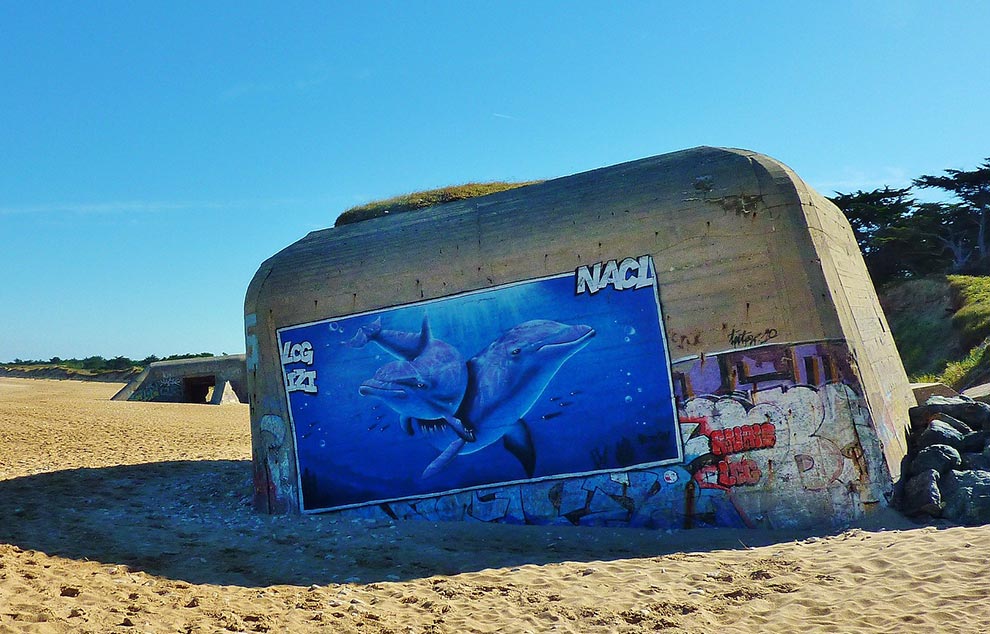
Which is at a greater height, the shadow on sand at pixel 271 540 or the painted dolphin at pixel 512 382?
the painted dolphin at pixel 512 382

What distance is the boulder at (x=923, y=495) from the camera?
779 centimetres

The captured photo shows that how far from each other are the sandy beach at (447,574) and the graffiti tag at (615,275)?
9.55 feet

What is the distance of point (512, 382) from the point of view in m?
9.75

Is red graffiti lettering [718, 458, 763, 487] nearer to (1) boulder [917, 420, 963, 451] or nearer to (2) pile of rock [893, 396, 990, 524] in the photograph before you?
(2) pile of rock [893, 396, 990, 524]

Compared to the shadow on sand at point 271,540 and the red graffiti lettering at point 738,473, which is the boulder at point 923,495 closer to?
the shadow on sand at point 271,540

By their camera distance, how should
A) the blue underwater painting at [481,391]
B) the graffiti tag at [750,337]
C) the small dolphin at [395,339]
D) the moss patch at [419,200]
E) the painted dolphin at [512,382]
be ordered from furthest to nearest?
the moss patch at [419,200], the small dolphin at [395,339], the painted dolphin at [512,382], the blue underwater painting at [481,391], the graffiti tag at [750,337]

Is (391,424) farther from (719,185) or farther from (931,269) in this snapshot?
(931,269)

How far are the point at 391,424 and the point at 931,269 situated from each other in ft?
94.3

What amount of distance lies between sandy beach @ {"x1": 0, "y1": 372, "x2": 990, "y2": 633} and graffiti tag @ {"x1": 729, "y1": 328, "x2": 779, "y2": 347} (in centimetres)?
209

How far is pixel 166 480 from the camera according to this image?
12.7 metres

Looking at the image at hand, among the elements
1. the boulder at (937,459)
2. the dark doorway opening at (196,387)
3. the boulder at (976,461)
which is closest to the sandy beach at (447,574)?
the boulder at (937,459)

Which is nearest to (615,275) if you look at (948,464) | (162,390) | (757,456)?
(757,456)

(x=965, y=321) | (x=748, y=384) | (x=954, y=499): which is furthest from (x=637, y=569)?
(x=965, y=321)

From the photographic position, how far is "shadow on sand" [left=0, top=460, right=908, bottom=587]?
7.53 metres
